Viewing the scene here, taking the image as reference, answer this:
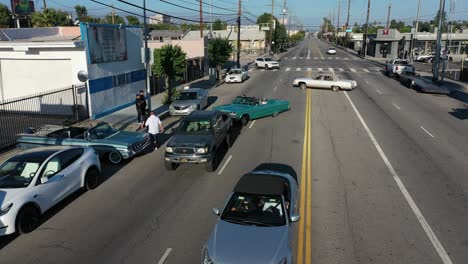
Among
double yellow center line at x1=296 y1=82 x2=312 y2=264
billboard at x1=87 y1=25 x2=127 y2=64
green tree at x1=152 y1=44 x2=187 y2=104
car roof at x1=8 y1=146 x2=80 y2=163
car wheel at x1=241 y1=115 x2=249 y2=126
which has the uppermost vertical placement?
billboard at x1=87 y1=25 x2=127 y2=64


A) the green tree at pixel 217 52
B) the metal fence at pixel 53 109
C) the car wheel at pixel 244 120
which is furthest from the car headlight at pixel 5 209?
the green tree at pixel 217 52

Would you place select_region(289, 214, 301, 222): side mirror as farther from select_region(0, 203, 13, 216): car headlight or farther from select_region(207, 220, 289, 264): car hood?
select_region(0, 203, 13, 216): car headlight

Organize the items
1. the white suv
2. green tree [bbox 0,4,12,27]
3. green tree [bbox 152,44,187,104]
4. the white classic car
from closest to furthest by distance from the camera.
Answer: green tree [bbox 152,44,187,104] → the white classic car → the white suv → green tree [bbox 0,4,12,27]

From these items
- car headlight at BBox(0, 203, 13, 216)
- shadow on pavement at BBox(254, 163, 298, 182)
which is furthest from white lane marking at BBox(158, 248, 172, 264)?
shadow on pavement at BBox(254, 163, 298, 182)

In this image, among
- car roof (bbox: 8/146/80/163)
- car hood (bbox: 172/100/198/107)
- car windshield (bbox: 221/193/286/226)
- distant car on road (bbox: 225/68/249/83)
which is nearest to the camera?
car windshield (bbox: 221/193/286/226)

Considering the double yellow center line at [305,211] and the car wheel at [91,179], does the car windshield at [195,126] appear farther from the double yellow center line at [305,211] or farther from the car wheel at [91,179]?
the double yellow center line at [305,211]

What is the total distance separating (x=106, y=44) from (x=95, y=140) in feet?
34.8

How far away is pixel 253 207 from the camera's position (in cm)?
832

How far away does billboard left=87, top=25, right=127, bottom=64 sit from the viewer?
2207 centimetres

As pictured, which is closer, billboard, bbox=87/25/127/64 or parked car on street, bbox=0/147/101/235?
parked car on street, bbox=0/147/101/235

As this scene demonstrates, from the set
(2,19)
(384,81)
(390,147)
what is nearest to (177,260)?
(390,147)

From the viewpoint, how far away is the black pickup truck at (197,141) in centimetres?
1306

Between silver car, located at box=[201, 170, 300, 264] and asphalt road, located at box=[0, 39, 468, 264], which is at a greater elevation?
silver car, located at box=[201, 170, 300, 264]

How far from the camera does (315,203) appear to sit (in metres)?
10.7
